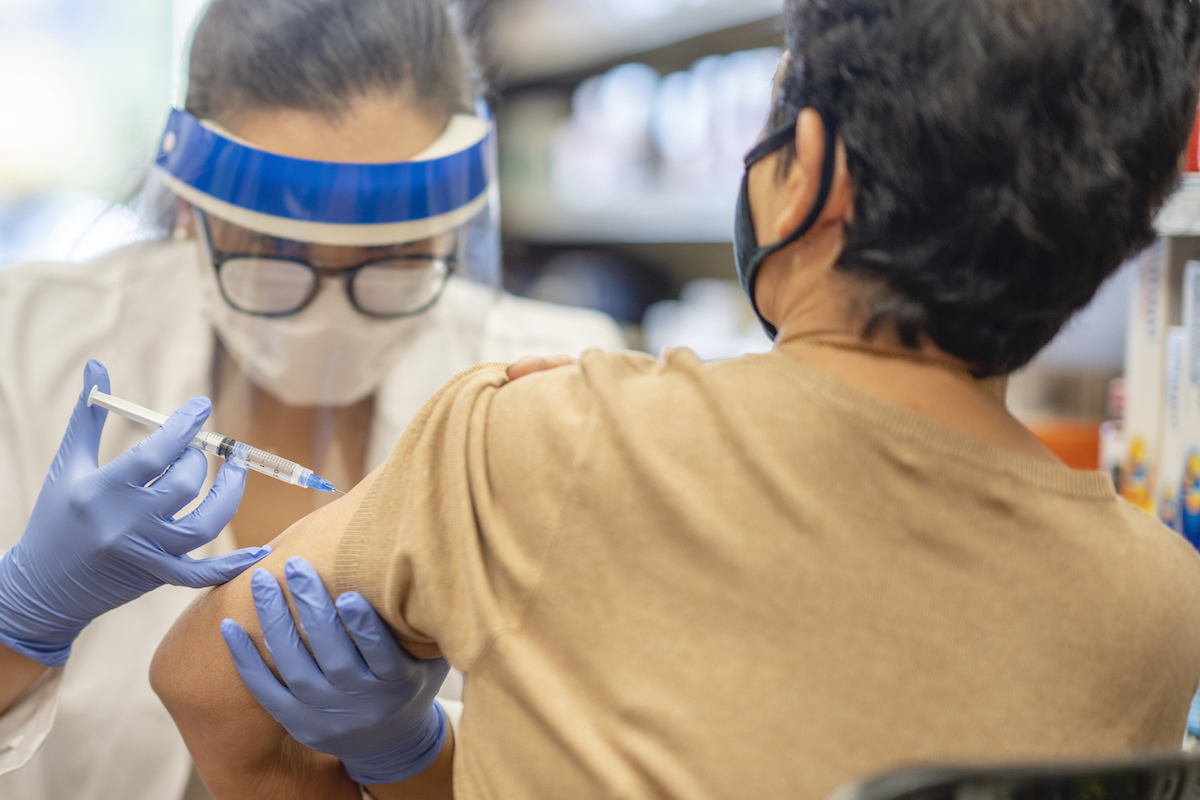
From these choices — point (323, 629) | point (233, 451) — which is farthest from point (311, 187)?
point (323, 629)

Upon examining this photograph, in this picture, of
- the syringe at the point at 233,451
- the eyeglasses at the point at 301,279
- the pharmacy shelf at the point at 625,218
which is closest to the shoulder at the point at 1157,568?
the syringe at the point at 233,451

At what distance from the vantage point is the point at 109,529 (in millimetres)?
809

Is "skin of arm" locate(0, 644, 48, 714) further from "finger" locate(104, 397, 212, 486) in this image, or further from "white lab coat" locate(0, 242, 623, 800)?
"finger" locate(104, 397, 212, 486)

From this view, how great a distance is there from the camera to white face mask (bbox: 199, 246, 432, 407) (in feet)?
3.71

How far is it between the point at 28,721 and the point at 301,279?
1.91 feet

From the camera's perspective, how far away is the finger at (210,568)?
0.77 metres

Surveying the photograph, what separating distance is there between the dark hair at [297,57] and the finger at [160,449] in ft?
1.36

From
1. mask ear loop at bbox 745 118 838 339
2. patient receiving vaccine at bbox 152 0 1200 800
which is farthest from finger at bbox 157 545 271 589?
mask ear loop at bbox 745 118 838 339

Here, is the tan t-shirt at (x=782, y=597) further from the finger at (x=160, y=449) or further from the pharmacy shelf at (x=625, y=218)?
the pharmacy shelf at (x=625, y=218)

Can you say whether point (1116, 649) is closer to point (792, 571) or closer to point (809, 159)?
point (792, 571)

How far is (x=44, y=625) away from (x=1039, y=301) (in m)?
0.96

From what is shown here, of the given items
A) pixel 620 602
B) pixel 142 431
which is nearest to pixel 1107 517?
pixel 620 602

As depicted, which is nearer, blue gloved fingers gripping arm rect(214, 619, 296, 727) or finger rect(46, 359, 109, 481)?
blue gloved fingers gripping arm rect(214, 619, 296, 727)

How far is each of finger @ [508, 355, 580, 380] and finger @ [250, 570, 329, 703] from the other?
262 millimetres
